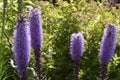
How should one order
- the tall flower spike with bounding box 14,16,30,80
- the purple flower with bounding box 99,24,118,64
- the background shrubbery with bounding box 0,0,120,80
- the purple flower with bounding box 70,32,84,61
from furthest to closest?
the background shrubbery with bounding box 0,0,120,80 → the purple flower with bounding box 70,32,84,61 → the purple flower with bounding box 99,24,118,64 → the tall flower spike with bounding box 14,16,30,80

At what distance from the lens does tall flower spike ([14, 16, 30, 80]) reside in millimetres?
2818

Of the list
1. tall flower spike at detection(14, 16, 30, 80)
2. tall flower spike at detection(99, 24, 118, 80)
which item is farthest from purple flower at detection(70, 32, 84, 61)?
tall flower spike at detection(14, 16, 30, 80)

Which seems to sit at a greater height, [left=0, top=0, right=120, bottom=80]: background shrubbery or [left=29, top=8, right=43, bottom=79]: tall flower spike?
[left=29, top=8, right=43, bottom=79]: tall flower spike

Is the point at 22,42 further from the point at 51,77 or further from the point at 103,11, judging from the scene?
the point at 103,11

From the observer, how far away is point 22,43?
Result: 2.86 meters

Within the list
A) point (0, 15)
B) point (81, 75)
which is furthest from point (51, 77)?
point (0, 15)

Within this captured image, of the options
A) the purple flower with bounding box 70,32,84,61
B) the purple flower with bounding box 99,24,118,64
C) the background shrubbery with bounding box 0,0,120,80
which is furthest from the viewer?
the background shrubbery with bounding box 0,0,120,80

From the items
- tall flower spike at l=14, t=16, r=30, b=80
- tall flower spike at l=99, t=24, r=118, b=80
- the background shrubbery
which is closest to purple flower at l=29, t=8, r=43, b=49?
tall flower spike at l=14, t=16, r=30, b=80

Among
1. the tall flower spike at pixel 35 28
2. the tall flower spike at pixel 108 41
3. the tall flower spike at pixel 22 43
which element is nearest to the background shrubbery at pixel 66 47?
the tall flower spike at pixel 35 28

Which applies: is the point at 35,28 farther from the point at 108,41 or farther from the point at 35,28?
the point at 108,41

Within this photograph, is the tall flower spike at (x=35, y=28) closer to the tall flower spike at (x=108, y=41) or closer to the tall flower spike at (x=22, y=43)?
the tall flower spike at (x=22, y=43)

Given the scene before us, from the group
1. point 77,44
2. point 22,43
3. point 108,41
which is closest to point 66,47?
point 77,44

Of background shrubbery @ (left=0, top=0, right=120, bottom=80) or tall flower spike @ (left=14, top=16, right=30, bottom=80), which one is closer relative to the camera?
tall flower spike @ (left=14, top=16, right=30, bottom=80)

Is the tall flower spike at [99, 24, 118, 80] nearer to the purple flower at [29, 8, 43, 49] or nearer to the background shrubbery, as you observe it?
the purple flower at [29, 8, 43, 49]
